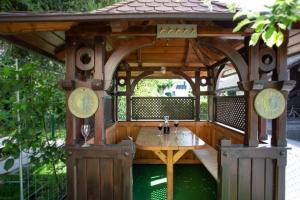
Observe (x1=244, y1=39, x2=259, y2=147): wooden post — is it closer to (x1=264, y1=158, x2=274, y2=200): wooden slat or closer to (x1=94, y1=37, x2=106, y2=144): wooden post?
(x1=264, y1=158, x2=274, y2=200): wooden slat

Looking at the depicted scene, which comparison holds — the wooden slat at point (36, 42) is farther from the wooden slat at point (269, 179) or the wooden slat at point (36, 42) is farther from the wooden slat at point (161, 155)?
the wooden slat at point (269, 179)

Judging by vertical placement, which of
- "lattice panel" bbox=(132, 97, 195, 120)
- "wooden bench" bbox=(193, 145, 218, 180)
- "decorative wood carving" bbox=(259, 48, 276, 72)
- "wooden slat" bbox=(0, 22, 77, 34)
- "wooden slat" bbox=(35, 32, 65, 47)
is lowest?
"wooden bench" bbox=(193, 145, 218, 180)

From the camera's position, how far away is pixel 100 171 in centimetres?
288

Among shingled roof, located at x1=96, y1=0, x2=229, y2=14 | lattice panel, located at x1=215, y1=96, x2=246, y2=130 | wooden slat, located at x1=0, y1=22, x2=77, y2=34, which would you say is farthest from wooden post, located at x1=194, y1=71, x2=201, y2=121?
wooden slat, located at x1=0, y1=22, x2=77, y2=34

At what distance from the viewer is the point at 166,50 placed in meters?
5.08

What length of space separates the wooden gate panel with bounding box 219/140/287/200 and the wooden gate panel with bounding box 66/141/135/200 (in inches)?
43.0

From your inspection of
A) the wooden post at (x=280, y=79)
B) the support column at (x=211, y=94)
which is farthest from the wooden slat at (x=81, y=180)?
the support column at (x=211, y=94)

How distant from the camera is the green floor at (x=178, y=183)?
14.1ft

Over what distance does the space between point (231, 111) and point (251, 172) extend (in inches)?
79.8

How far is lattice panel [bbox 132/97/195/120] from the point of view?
21.9 ft

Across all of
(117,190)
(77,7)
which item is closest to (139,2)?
(117,190)

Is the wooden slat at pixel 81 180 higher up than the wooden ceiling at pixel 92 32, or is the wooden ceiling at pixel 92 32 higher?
the wooden ceiling at pixel 92 32

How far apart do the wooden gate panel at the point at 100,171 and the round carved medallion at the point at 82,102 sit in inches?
15.6

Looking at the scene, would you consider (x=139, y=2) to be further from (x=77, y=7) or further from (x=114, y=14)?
(x=77, y=7)
